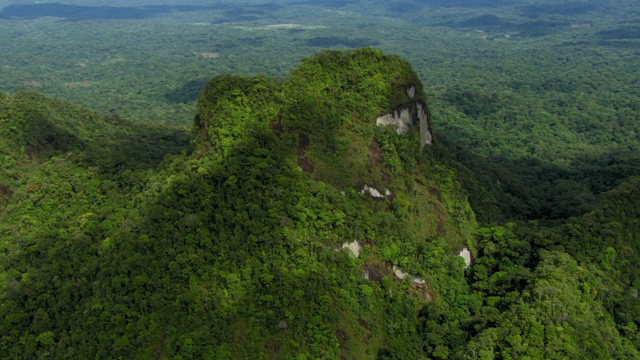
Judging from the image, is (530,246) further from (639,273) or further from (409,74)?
(409,74)

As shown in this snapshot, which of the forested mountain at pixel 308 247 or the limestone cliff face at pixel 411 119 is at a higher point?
the limestone cliff face at pixel 411 119

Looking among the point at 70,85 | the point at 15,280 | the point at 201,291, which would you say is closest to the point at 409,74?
the point at 201,291

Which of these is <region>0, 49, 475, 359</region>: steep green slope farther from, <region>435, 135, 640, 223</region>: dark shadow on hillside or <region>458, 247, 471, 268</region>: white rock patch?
<region>435, 135, 640, 223</region>: dark shadow on hillside

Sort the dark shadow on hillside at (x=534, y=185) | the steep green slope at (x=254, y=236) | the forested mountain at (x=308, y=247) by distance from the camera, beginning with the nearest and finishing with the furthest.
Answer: the steep green slope at (x=254, y=236) → the forested mountain at (x=308, y=247) → the dark shadow on hillside at (x=534, y=185)

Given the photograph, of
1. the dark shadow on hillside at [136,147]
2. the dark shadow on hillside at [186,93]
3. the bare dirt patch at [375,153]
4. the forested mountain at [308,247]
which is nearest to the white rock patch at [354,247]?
the forested mountain at [308,247]

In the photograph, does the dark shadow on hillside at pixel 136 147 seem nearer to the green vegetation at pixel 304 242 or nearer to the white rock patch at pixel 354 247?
the green vegetation at pixel 304 242

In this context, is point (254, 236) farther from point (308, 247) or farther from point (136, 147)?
point (136, 147)
